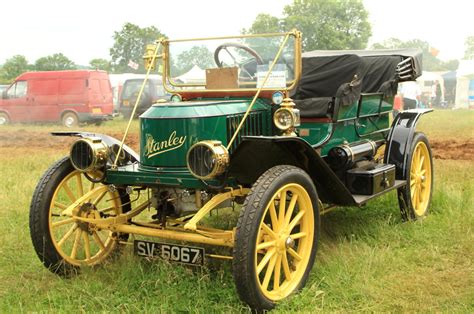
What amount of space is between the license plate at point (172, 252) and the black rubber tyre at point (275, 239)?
38 cm

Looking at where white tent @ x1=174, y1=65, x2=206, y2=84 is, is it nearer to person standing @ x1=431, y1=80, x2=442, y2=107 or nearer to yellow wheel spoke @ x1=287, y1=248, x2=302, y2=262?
yellow wheel spoke @ x1=287, y1=248, x2=302, y2=262

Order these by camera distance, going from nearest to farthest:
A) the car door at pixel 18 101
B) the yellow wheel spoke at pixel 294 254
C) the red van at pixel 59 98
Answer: the yellow wheel spoke at pixel 294 254 → the red van at pixel 59 98 → the car door at pixel 18 101

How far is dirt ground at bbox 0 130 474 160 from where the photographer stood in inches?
369

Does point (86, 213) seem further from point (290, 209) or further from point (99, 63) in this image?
point (99, 63)

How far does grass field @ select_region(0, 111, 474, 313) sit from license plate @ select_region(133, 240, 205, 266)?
0.17 metres

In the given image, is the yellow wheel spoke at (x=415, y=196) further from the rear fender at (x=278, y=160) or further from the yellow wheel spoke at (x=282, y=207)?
the yellow wheel spoke at (x=282, y=207)

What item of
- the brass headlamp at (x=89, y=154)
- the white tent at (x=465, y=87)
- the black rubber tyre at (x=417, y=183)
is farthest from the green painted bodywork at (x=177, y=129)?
the white tent at (x=465, y=87)

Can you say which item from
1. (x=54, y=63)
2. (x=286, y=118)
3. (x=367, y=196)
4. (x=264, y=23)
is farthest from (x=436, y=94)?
(x=286, y=118)

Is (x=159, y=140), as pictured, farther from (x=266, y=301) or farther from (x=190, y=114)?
(x=266, y=301)

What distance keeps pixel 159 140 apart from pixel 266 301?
1261 mm

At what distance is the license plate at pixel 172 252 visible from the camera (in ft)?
11.2

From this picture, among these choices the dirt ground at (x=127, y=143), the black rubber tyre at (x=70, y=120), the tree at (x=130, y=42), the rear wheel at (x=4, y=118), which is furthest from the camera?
the tree at (x=130, y=42)

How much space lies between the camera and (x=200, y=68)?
4750 millimetres

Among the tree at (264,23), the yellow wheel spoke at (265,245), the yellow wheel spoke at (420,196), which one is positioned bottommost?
the yellow wheel spoke at (420,196)
